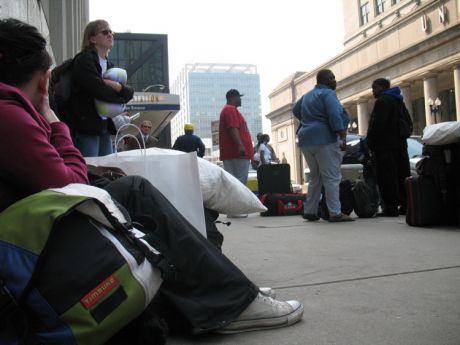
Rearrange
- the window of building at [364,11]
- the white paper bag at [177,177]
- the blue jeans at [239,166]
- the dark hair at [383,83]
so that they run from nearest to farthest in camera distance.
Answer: the white paper bag at [177,177], the dark hair at [383,83], the blue jeans at [239,166], the window of building at [364,11]

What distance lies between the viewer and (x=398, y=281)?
2.75 m

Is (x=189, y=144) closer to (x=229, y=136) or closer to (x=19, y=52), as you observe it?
(x=229, y=136)

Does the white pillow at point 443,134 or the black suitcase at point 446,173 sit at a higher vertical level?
the white pillow at point 443,134

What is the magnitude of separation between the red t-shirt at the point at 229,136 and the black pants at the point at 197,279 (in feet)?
18.3

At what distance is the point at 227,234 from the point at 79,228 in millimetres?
3914

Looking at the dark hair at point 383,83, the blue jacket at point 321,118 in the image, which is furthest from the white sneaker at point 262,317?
the dark hair at point 383,83

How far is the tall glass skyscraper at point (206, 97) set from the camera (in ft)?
256

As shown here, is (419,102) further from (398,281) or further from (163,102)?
(398,281)

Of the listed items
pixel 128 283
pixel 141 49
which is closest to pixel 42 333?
pixel 128 283

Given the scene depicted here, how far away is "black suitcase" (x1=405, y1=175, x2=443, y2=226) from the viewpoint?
5195 millimetres

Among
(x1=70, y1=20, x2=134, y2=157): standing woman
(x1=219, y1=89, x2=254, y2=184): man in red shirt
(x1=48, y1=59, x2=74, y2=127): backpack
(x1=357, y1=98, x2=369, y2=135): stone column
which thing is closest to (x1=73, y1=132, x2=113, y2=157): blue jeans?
(x1=70, y1=20, x2=134, y2=157): standing woman

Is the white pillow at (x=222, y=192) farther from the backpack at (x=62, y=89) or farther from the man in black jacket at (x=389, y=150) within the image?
the man in black jacket at (x=389, y=150)

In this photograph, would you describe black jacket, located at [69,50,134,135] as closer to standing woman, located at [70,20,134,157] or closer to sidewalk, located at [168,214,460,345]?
standing woman, located at [70,20,134,157]

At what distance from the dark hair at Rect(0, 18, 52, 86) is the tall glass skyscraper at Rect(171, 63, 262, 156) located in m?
71.9
